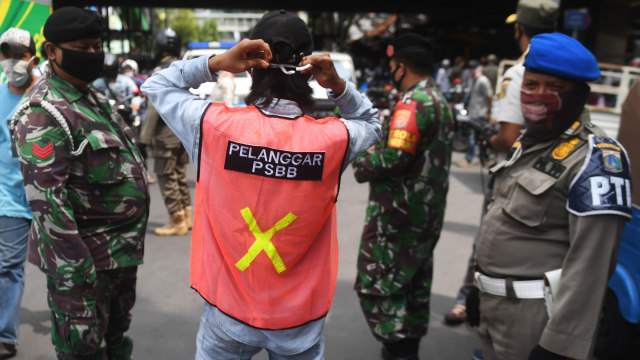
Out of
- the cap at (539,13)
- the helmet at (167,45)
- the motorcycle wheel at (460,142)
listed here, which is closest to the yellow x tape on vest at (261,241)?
the cap at (539,13)

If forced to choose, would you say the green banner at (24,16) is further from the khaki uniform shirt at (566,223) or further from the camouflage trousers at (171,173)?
the khaki uniform shirt at (566,223)

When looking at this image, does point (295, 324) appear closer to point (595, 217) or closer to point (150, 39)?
point (595, 217)

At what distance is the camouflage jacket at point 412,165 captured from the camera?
3008 millimetres

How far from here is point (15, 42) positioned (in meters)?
3.25

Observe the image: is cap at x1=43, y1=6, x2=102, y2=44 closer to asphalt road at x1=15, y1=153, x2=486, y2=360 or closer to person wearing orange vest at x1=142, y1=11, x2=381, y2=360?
person wearing orange vest at x1=142, y1=11, x2=381, y2=360

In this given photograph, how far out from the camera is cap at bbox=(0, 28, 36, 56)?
3.25 meters

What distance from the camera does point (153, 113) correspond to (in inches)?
224

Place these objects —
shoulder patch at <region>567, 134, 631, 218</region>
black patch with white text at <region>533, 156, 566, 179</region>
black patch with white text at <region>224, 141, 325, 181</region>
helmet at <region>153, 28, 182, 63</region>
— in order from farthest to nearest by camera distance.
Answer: helmet at <region>153, 28, 182, 63</region>
black patch with white text at <region>533, 156, 566, 179</region>
shoulder patch at <region>567, 134, 631, 218</region>
black patch with white text at <region>224, 141, 325, 181</region>

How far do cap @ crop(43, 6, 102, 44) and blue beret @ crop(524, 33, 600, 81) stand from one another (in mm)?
1955

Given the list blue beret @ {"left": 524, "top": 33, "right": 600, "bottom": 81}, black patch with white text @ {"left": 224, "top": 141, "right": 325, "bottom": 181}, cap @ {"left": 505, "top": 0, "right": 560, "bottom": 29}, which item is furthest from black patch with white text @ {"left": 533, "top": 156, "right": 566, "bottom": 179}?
cap @ {"left": 505, "top": 0, "right": 560, "bottom": 29}

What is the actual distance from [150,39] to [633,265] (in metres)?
35.6

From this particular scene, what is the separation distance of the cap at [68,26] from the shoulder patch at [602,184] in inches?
85.2

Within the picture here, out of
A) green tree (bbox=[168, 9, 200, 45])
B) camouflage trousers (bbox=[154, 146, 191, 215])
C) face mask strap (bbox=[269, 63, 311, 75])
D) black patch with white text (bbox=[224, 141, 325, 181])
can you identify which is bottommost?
green tree (bbox=[168, 9, 200, 45])

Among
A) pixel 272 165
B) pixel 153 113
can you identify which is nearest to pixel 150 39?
pixel 153 113
